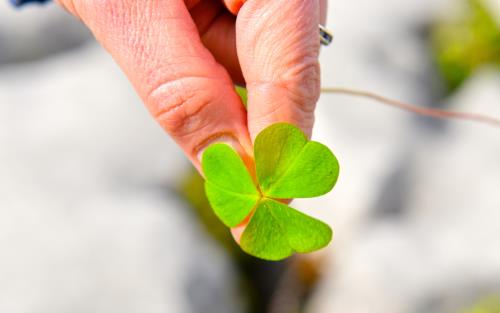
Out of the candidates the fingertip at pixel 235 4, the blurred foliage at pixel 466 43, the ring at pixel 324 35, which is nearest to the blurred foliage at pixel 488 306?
the blurred foliage at pixel 466 43

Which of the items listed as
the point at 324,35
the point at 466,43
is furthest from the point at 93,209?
the point at 466,43

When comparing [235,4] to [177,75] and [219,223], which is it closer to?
[177,75]

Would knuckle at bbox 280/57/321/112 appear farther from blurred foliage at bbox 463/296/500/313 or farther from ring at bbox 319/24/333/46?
blurred foliage at bbox 463/296/500/313

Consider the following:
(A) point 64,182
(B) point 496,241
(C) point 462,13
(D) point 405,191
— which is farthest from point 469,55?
(A) point 64,182

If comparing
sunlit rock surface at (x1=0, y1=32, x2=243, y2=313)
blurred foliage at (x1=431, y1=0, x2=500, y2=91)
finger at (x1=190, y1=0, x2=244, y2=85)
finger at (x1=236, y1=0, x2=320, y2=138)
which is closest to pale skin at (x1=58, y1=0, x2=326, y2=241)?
finger at (x1=236, y1=0, x2=320, y2=138)

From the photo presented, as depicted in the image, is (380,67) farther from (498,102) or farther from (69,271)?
(69,271)

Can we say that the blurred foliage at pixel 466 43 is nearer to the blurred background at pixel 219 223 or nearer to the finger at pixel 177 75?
the blurred background at pixel 219 223

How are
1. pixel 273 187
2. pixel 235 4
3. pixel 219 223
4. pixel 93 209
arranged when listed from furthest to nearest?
pixel 219 223 → pixel 93 209 → pixel 235 4 → pixel 273 187
